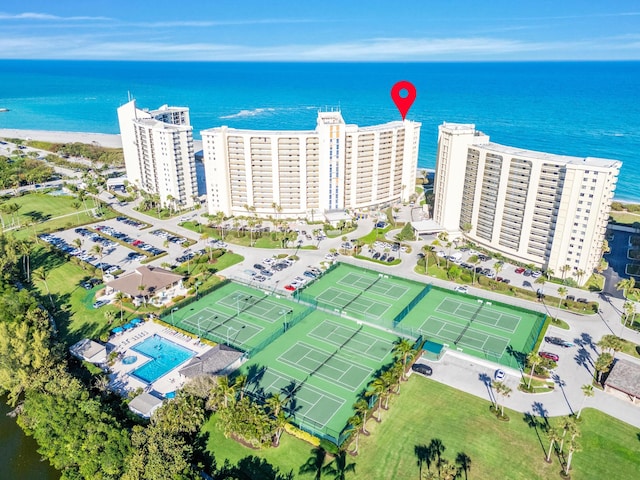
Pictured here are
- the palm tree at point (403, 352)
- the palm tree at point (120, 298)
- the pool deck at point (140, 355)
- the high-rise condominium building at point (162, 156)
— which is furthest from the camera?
the high-rise condominium building at point (162, 156)

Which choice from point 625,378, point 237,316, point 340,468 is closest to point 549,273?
point 625,378

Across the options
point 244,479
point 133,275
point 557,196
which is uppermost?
point 557,196

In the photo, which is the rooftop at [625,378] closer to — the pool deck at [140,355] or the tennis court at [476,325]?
the tennis court at [476,325]

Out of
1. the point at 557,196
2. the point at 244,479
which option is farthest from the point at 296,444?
the point at 557,196

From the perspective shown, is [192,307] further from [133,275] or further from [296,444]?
[296,444]

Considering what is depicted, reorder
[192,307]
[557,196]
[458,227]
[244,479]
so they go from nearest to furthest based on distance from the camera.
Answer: [244,479]
[192,307]
[557,196]
[458,227]

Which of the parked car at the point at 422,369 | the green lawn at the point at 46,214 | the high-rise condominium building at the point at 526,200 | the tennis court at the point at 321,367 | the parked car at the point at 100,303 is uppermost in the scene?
the high-rise condominium building at the point at 526,200

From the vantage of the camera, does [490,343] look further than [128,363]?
Yes

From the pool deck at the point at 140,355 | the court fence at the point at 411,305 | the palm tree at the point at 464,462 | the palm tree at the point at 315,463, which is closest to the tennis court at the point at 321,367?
the palm tree at the point at 315,463
